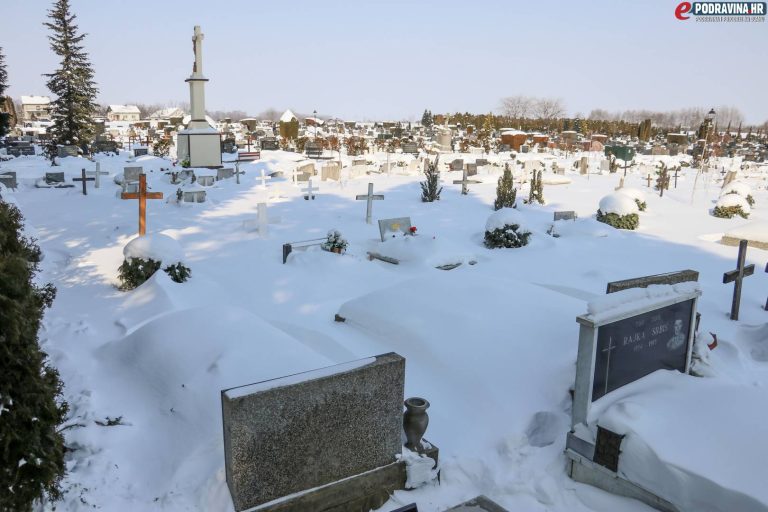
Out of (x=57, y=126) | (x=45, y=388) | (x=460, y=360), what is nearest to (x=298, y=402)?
(x=45, y=388)

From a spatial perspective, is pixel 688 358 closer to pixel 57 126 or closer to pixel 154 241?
pixel 154 241

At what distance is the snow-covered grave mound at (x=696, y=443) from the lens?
380cm

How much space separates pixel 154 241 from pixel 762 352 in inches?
364

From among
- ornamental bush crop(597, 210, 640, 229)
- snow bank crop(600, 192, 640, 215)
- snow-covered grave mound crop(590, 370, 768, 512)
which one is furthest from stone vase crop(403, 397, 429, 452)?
snow bank crop(600, 192, 640, 215)

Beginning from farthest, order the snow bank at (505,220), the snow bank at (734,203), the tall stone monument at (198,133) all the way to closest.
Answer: the tall stone monument at (198,133) < the snow bank at (734,203) < the snow bank at (505,220)

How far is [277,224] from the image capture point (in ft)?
49.5

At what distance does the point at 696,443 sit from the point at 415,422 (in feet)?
6.91

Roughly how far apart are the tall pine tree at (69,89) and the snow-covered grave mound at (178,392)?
1171 inches

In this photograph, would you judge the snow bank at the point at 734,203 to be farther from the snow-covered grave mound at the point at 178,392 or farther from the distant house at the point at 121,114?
the distant house at the point at 121,114

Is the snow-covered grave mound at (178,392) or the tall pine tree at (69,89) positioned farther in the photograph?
the tall pine tree at (69,89)

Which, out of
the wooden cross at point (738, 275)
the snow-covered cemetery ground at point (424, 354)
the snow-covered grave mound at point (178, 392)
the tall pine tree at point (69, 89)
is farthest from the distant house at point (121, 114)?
the wooden cross at point (738, 275)

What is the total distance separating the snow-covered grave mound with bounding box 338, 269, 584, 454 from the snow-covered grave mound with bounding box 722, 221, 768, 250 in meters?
8.61

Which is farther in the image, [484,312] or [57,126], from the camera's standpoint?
[57,126]

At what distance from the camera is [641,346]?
527 cm
